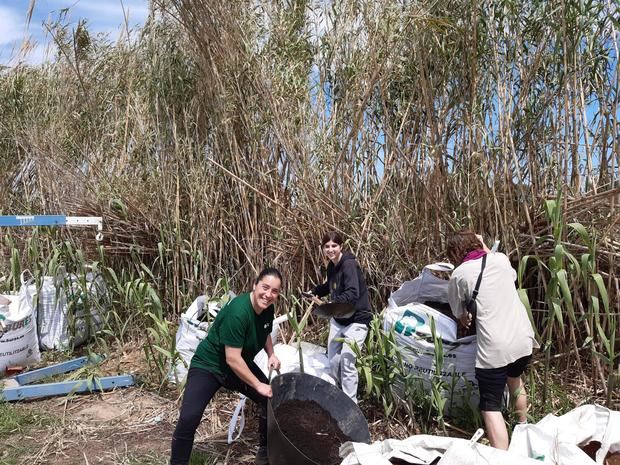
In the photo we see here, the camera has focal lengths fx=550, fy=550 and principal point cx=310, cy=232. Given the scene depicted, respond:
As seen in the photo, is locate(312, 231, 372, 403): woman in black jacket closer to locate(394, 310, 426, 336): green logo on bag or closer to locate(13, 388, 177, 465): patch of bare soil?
locate(394, 310, 426, 336): green logo on bag

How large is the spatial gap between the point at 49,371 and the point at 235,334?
87.0 inches

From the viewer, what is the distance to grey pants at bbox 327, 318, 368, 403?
305cm

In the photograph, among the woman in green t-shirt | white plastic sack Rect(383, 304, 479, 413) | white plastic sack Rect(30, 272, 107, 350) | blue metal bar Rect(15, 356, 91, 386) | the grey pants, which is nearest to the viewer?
the woman in green t-shirt

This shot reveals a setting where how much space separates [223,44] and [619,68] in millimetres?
2626

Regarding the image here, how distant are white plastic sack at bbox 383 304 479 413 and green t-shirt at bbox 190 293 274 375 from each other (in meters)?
0.75

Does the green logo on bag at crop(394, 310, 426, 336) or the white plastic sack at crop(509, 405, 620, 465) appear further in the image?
the green logo on bag at crop(394, 310, 426, 336)

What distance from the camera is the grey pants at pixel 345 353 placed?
120 inches

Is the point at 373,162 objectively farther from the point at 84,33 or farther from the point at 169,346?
the point at 84,33

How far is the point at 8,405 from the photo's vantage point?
132 inches

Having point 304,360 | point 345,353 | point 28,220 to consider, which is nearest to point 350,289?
point 345,353

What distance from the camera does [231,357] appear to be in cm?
237

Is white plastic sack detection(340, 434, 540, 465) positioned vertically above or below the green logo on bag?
below

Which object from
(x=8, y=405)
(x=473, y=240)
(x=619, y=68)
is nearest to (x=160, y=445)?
(x=8, y=405)

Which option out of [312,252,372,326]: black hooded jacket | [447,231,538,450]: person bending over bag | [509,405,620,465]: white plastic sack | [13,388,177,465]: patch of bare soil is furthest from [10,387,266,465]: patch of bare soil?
[509,405,620,465]: white plastic sack
